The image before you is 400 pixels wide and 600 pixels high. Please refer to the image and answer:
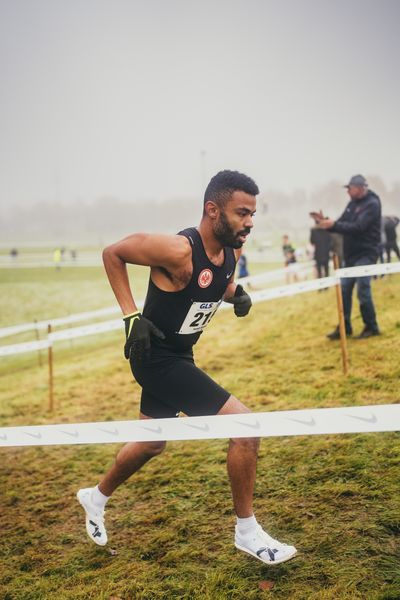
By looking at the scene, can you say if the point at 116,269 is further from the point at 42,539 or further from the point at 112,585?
the point at 42,539

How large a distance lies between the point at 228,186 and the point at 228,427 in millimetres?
1363

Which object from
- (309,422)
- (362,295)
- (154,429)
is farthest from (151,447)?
(362,295)

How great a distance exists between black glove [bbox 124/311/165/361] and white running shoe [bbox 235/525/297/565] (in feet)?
3.92

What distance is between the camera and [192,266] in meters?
2.79

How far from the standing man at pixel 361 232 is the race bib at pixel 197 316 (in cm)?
412

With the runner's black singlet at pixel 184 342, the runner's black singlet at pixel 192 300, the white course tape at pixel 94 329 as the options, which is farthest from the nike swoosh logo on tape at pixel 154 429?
the white course tape at pixel 94 329

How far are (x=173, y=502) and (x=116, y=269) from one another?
83.3 inches

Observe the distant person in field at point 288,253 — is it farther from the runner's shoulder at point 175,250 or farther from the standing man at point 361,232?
the runner's shoulder at point 175,250

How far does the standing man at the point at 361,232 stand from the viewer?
22.7ft

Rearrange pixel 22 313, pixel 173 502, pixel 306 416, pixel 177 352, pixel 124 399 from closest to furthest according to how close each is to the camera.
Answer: pixel 306 416, pixel 177 352, pixel 173 502, pixel 124 399, pixel 22 313

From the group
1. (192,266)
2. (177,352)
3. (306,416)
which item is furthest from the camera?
(177,352)

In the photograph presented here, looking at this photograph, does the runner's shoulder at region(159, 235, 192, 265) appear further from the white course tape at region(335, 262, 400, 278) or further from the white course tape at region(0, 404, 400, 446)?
the white course tape at region(335, 262, 400, 278)

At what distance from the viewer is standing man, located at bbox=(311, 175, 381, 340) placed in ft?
22.7

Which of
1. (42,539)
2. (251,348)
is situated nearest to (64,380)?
(251,348)
